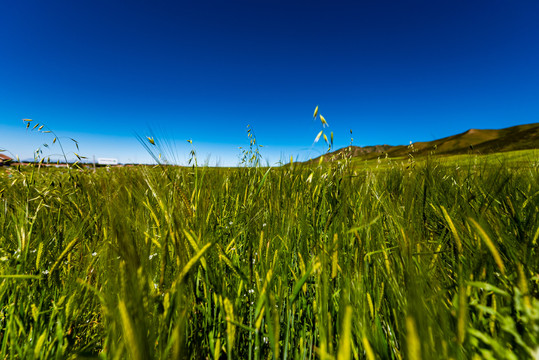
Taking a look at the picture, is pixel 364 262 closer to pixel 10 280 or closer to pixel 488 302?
pixel 488 302

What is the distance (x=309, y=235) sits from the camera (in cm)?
138

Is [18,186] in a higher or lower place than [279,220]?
higher

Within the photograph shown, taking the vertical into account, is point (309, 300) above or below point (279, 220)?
below

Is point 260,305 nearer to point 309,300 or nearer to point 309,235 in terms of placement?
point 309,300

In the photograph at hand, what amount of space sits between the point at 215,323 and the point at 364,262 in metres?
0.73

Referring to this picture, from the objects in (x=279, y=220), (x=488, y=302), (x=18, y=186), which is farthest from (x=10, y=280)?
(x=18, y=186)

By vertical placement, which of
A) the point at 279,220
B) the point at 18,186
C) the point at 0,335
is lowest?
the point at 0,335

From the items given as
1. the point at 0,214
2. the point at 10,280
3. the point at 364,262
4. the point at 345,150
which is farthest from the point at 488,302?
the point at 0,214

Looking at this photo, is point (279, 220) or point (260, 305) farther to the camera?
point (279, 220)

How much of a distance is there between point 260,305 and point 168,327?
0.99ft

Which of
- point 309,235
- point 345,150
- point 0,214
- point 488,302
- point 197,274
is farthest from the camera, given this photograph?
point 345,150

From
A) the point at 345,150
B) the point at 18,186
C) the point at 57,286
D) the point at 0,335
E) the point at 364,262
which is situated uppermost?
the point at 345,150

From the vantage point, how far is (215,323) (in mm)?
867

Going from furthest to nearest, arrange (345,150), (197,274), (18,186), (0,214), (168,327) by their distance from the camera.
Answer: (18,186) → (345,150) → (0,214) → (197,274) → (168,327)
